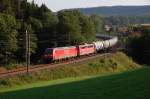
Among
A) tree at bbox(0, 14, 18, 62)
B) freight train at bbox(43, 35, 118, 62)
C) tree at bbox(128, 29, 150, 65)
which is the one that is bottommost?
tree at bbox(128, 29, 150, 65)

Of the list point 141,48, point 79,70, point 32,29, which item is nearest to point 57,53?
point 79,70

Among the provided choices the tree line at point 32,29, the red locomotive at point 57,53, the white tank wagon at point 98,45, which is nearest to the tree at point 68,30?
the tree line at point 32,29

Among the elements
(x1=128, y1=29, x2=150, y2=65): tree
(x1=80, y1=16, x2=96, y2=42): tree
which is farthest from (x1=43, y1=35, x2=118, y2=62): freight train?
(x1=80, y1=16, x2=96, y2=42): tree

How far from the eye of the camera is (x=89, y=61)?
223 ft

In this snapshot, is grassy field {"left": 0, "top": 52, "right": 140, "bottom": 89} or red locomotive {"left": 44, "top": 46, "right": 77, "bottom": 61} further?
red locomotive {"left": 44, "top": 46, "right": 77, "bottom": 61}

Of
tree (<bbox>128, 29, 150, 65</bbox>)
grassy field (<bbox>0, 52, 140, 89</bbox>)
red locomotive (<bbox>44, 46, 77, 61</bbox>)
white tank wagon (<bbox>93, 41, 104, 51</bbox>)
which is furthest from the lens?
tree (<bbox>128, 29, 150, 65</bbox>)

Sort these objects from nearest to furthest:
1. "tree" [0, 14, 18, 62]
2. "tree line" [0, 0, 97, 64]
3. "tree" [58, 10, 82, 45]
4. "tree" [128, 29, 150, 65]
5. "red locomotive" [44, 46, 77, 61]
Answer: "red locomotive" [44, 46, 77, 61]
"tree" [0, 14, 18, 62]
"tree line" [0, 0, 97, 64]
"tree" [58, 10, 82, 45]
"tree" [128, 29, 150, 65]

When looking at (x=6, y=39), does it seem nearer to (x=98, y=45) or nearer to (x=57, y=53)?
(x=57, y=53)

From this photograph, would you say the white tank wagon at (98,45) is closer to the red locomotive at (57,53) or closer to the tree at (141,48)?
the tree at (141,48)

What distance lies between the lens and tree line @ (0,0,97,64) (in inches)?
2773

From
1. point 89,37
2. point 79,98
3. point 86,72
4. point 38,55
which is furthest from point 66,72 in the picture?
point 89,37

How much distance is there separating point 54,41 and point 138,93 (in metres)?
69.4

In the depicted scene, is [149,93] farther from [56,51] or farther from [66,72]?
[56,51]

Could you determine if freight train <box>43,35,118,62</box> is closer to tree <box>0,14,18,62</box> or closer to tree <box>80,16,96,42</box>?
tree <box>0,14,18,62</box>
